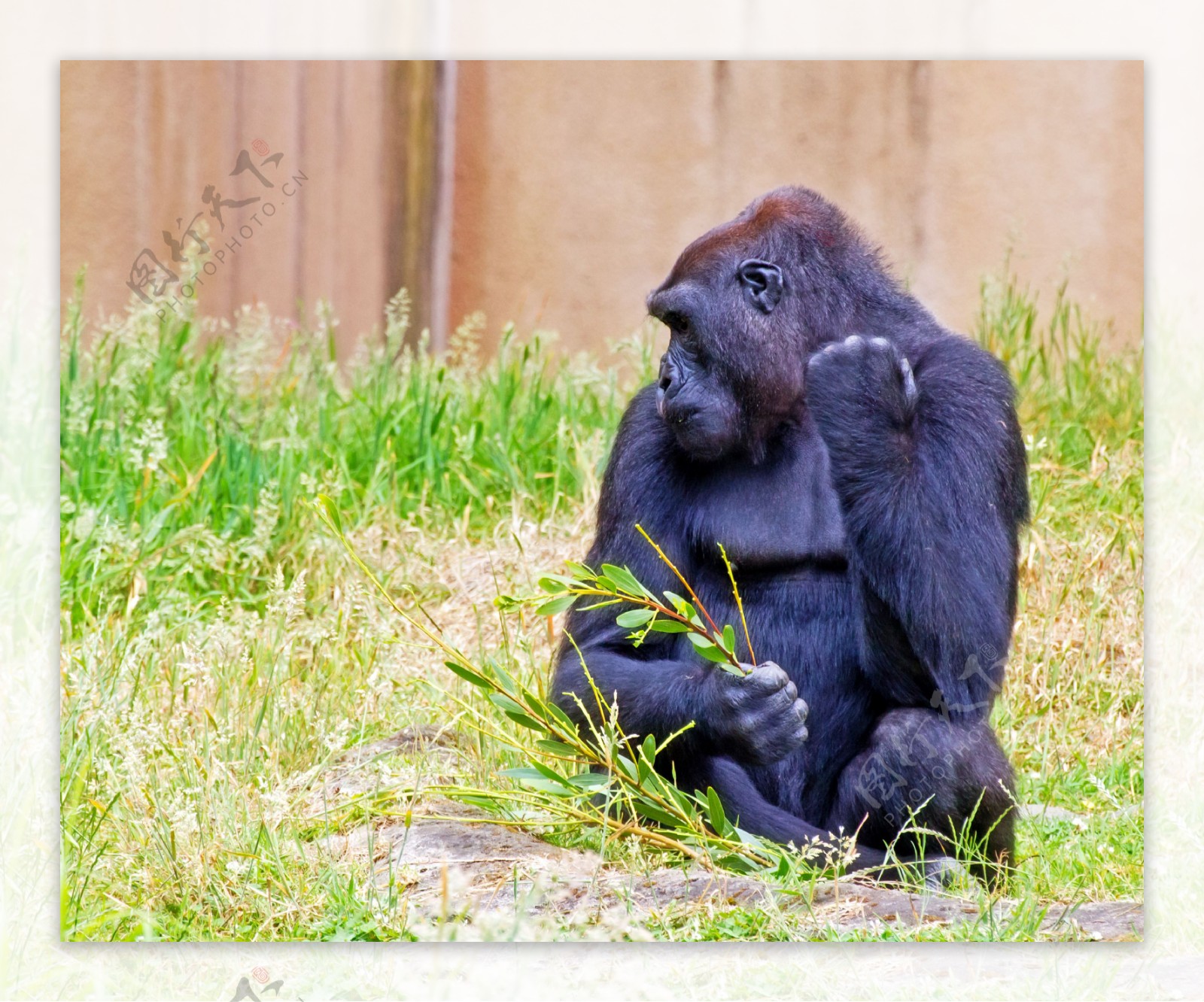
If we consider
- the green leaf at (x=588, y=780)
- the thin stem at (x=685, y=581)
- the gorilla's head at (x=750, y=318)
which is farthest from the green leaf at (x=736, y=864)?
the gorilla's head at (x=750, y=318)

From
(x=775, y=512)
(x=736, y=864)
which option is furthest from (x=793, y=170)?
(x=736, y=864)

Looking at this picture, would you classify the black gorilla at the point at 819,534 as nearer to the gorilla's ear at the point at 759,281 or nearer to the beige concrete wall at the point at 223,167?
the gorilla's ear at the point at 759,281

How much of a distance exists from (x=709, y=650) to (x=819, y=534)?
13.2 inches

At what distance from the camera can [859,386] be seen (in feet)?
9.04

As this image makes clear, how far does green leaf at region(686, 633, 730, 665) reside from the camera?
2.68 meters

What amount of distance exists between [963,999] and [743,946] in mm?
358

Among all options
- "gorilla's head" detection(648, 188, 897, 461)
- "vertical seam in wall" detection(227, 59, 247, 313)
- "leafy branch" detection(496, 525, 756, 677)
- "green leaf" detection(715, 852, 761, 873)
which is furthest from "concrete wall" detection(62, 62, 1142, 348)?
"green leaf" detection(715, 852, 761, 873)

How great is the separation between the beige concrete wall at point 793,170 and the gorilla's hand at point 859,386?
497 millimetres

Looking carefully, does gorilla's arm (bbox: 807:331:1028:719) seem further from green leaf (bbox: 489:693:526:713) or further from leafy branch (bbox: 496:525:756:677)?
green leaf (bbox: 489:693:526:713)

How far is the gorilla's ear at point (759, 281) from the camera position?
9.32 feet

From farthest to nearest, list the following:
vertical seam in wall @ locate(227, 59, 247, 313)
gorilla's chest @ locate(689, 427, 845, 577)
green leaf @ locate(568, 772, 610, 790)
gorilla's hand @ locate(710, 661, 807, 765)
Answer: vertical seam in wall @ locate(227, 59, 247, 313) < gorilla's chest @ locate(689, 427, 845, 577) < green leaf @ locate(568, 772, 610, 790) < gorilla's hand @ locate(710, 661, 807, 765)

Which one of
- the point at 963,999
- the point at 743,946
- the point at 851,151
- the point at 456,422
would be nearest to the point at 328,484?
the point at 456,422

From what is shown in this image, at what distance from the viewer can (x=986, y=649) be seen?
2725 millimetres

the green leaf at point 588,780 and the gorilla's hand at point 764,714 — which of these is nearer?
the gorilla's hand at point 764,714
